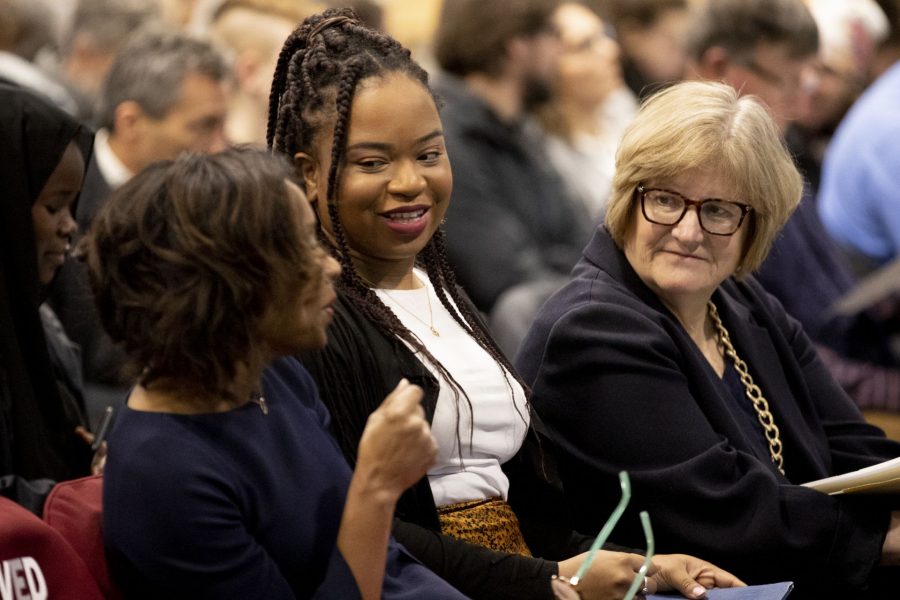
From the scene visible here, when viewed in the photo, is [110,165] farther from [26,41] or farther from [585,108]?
[585,108]

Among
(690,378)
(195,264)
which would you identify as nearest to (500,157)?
(690,378)

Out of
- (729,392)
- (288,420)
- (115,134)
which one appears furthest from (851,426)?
(115,134)

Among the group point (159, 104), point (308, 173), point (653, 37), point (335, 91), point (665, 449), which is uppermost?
point (335, 91)

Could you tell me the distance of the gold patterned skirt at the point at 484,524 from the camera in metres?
2.38

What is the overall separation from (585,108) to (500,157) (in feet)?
4.93

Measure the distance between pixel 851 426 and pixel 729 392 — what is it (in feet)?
1.19

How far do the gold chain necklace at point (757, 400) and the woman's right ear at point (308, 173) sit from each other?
97cm

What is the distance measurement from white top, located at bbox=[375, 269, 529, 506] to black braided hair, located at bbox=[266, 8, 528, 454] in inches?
1.0

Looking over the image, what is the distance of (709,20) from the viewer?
4742 millimetres

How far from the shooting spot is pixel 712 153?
8.95 ft

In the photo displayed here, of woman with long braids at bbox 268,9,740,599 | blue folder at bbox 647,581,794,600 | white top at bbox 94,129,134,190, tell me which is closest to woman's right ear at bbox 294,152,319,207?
woman with long braids at bbox 268,9,740,599

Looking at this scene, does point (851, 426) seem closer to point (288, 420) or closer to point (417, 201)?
point (417, 201)

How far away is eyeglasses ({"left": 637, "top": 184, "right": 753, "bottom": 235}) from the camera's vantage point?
2.76m

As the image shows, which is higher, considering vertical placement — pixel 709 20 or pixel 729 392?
pixel 709 20
